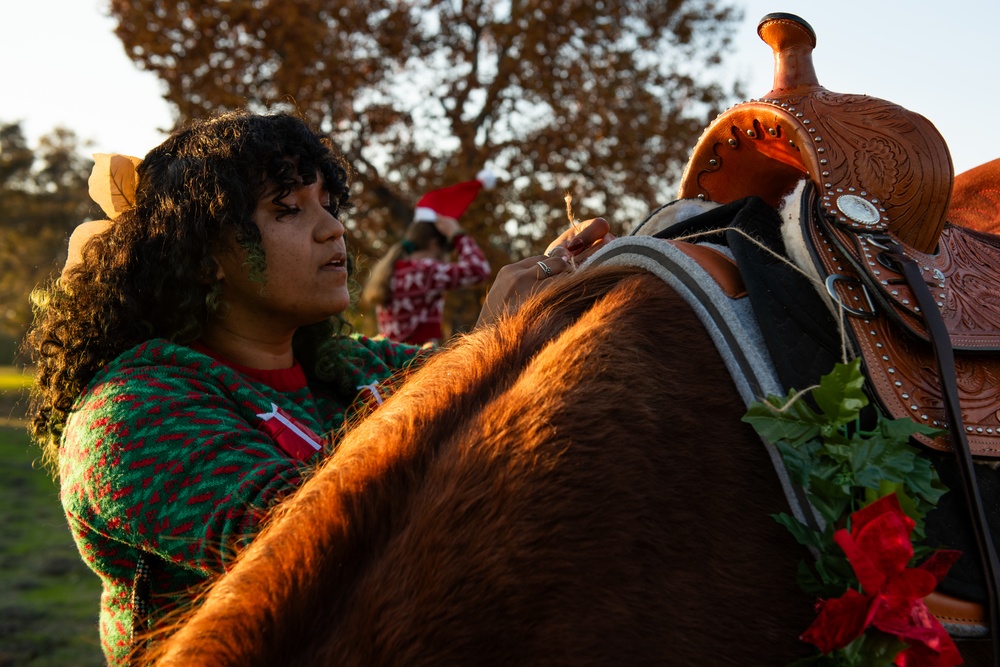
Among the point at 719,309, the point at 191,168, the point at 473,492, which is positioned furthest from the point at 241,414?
the point at 719,309

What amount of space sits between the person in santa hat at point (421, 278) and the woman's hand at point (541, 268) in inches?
130

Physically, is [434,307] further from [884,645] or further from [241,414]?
[884,645]

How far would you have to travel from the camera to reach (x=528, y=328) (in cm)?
113

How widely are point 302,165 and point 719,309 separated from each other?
103 centimetres

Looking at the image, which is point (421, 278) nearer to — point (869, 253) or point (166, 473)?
point (166, 473)

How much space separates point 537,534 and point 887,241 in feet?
2.68

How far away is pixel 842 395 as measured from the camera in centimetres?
100

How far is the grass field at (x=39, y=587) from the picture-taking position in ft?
11.5

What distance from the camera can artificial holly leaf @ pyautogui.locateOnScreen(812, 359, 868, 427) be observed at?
3.24ft

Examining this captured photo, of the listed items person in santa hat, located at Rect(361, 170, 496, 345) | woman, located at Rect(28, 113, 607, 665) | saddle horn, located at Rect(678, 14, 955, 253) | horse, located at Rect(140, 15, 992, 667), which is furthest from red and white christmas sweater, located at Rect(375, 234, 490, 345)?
horse, located at Rect(140, 15, 992, 667)

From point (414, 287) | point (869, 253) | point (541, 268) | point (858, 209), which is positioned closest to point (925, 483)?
point (869, 253)

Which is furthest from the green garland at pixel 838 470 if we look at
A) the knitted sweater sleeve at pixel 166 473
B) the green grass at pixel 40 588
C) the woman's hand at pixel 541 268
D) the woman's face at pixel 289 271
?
the green grass at pixel 40 588

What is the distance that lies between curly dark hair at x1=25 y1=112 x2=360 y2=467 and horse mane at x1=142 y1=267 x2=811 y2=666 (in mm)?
812

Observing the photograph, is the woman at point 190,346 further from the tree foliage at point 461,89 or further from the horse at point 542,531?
the tree foliage at point 461,89
